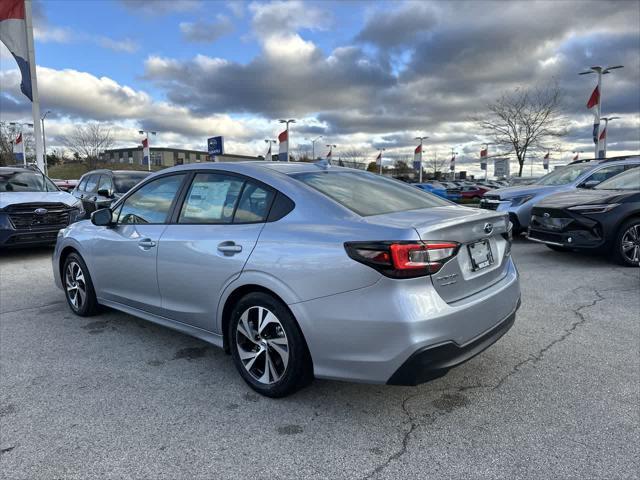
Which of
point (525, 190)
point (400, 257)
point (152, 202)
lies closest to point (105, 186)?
point (152, 202)

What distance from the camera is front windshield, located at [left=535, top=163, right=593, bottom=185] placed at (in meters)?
9.60

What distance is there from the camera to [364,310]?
2.53m

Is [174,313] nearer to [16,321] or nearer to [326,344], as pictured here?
[326,344]

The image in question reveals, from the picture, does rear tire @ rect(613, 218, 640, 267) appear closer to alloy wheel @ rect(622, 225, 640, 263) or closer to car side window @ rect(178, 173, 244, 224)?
alloy wheel @ rect(622, 225, 640, 263)

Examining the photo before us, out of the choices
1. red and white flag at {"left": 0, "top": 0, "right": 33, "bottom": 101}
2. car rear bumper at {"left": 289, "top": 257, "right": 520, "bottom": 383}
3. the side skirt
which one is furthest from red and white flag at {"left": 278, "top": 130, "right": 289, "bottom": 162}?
car rear bumper at {"left": 289, "top": 257, "right": 520, "bottom": 383}

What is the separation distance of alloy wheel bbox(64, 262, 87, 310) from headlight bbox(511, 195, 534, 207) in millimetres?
8037

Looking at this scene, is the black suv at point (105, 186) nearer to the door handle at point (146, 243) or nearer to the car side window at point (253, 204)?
the door handle at point (146, 243)

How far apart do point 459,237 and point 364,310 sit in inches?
28.7

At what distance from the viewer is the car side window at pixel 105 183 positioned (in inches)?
447

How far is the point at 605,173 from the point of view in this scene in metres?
8.89

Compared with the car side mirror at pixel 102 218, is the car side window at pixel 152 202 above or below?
above

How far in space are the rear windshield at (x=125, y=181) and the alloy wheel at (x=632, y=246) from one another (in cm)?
992

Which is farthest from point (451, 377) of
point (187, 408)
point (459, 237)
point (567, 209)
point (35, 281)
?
point (35, 281)

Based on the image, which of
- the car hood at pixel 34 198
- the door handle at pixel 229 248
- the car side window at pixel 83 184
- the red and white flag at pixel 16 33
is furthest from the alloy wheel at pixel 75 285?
the red and white flag at pixel 16 33
